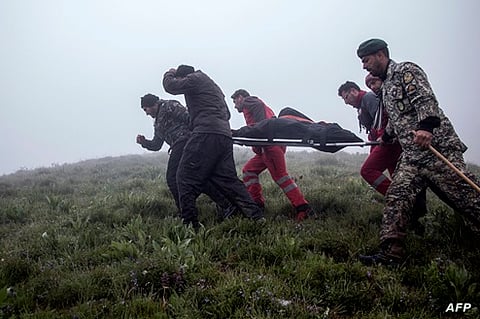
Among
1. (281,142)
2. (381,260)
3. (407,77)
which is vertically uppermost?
(407,77)

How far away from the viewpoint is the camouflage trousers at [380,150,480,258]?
146 inches

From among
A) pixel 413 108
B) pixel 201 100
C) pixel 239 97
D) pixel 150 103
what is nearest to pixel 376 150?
pixel 413 108

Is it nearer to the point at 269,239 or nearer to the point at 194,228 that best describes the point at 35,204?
the point at 194,228

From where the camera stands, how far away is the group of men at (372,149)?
3.88 meters

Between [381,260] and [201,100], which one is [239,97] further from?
[381,260]

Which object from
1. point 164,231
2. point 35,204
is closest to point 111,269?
point 164,231

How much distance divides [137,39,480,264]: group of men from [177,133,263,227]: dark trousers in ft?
0.05

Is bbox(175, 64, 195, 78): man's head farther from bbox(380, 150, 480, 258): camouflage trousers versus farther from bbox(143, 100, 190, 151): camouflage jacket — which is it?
bbox(380, 150, 480, 258): camouflage trousers

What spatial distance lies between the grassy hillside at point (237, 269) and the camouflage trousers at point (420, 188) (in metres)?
0.31

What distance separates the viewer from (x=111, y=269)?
379cm

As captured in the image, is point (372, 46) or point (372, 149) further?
point (372, 149)

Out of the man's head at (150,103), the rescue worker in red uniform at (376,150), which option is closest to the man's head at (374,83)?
the rescue worker in red uniform at (376,150)

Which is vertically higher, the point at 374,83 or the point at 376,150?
the point at 374,83

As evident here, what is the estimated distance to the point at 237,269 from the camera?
380 cm
